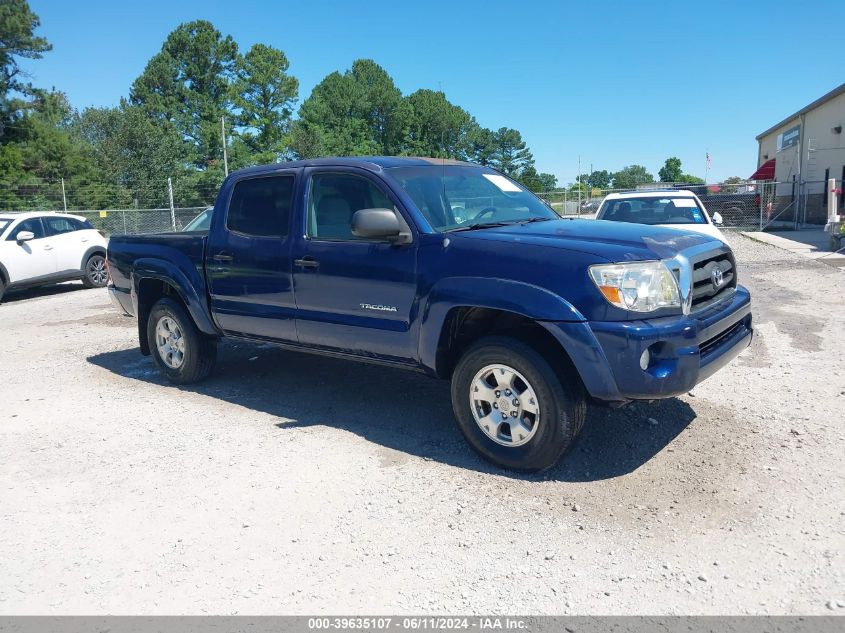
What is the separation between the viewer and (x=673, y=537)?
354 cm

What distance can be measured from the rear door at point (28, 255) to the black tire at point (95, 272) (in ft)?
2.43

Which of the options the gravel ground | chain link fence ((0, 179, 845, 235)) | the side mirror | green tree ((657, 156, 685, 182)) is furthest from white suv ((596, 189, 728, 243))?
green tree ((657, 156, 685, 182))

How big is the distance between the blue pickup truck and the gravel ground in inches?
22.8

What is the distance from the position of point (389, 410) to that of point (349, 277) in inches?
50.8

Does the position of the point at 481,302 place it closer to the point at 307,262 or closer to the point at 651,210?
the point at 307,262

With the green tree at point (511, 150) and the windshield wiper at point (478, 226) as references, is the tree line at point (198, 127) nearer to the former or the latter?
the green tree at point (511, 150)

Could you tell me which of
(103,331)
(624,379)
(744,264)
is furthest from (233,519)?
(744,264)

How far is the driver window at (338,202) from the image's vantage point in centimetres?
509

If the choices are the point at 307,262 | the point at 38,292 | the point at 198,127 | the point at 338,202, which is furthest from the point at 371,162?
the point at 198,127

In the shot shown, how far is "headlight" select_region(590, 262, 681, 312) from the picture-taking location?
12.8 ft

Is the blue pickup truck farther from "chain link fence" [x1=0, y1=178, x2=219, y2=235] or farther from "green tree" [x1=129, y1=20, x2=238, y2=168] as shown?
"green tree" [x1=129, y1=20, x2=238, y2=168]

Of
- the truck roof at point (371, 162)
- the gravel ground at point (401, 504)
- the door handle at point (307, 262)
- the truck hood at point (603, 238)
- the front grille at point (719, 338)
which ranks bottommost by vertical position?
the gravel ground at point (401, 504)

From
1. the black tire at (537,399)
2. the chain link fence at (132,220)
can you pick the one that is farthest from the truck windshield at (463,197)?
the chain link fence at (132,220)
